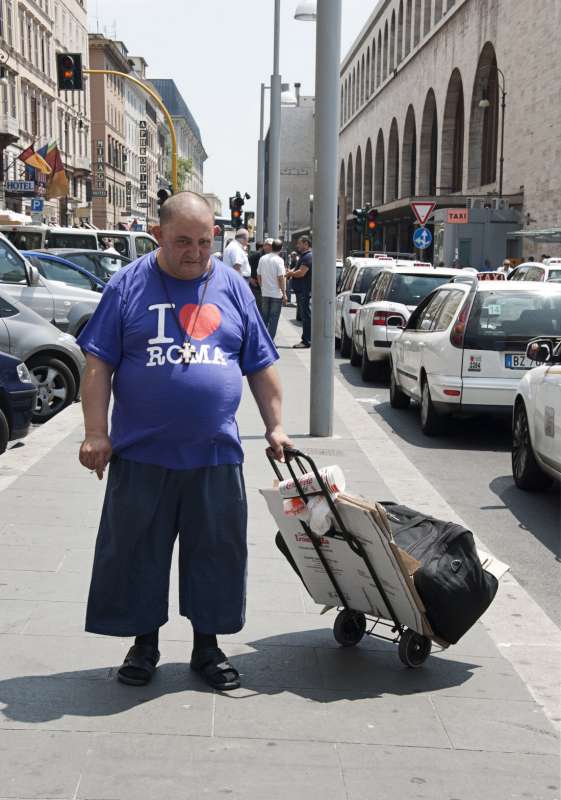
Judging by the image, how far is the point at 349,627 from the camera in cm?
471

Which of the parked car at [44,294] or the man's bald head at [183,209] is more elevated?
the man's bald head at [183,209]

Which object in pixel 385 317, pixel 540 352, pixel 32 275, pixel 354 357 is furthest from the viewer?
pixel 354 357

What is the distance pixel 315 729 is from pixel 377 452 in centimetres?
597

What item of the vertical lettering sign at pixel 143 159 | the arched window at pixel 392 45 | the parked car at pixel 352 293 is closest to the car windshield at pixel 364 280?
the parked car at pixel 352 293

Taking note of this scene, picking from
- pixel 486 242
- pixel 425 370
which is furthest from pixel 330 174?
pixel 486 242

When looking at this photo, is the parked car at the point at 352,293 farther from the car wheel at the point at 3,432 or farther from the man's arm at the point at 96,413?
the man's arm at the point at 96,413

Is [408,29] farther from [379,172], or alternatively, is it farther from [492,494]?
[492,494]

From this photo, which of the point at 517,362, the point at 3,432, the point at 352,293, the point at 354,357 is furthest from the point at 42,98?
the point at 3,432

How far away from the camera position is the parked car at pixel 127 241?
81.2ft

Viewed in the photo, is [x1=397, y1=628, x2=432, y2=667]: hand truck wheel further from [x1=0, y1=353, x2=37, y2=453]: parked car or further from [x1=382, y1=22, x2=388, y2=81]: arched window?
[x1=382, y1=22, x2=388, y2=81]: arched window

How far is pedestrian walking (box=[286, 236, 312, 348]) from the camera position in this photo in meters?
20.6

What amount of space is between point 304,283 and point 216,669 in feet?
58.5

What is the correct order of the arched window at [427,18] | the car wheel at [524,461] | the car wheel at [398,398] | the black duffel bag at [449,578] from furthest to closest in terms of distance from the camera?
1. the arched window at [427,18]
2. the car wheel at [398,398]
3. the car wheel at [524,461]
4. the black duffel bag at [449,578]

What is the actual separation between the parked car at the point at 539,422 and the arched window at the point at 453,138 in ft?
171
